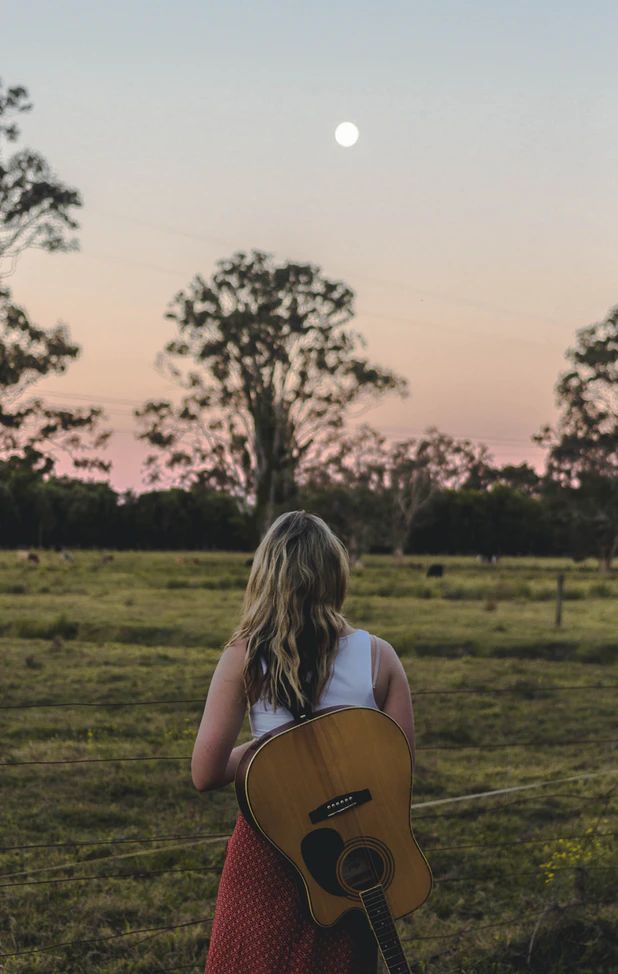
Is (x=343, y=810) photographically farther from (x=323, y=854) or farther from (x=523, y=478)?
(x=523, y=478)

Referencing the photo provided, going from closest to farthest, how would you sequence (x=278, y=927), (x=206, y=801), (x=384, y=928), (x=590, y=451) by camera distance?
1. (x=384, y=928)
2. (x=278, y=927)
3. (x=206, y=801)
4. (x=590, y=451)

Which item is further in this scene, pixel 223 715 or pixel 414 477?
pixel 414 477

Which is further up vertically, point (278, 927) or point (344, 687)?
point (344, 687)

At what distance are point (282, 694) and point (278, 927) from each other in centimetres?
53

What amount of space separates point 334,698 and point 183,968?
2.94 m

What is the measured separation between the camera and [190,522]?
224 feet

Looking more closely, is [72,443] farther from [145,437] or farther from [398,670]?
[398,670]

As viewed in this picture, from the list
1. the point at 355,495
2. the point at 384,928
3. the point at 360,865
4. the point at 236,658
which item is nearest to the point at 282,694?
the point at 236,658

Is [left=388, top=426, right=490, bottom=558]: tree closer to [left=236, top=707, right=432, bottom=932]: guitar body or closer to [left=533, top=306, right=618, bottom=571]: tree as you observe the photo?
[left=533, top=306, right=618, bottom=571]: tree

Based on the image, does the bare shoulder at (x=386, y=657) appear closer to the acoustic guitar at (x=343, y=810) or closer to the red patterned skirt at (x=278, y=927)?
the acoustic guitar at (x=343, y=810)

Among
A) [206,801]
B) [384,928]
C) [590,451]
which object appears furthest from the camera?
[590,451]

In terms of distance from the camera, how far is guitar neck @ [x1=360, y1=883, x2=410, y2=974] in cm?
199

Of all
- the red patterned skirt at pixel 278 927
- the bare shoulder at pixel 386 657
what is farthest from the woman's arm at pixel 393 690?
the red patterned skirt at pixel 278 927

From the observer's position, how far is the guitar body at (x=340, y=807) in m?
1.99
